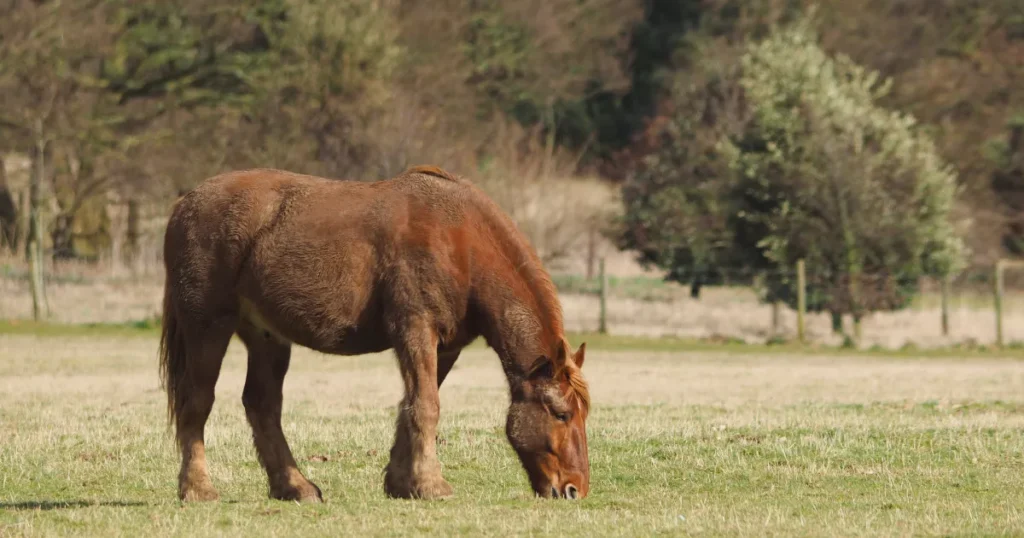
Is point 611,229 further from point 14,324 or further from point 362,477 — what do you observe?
point 362,477

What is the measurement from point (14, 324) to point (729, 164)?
58.8 feet

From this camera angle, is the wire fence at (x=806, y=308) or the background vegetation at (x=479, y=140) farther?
the background vegetation at (x=479, y=140)

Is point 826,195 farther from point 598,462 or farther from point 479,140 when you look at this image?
point 598,462

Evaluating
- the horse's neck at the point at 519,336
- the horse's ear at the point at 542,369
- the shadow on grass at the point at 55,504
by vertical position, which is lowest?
the shadow on grass at the point at 55,504

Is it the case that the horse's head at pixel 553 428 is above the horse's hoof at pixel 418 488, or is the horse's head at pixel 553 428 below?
above

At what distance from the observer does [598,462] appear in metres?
11.0

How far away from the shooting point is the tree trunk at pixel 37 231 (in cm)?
3238

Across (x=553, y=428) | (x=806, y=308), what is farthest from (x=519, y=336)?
(x=806, y=308)

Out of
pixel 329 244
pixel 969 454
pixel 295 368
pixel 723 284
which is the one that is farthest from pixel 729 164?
pixel 329 244

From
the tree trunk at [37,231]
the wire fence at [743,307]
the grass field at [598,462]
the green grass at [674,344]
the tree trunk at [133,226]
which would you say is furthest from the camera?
the tree trunk at [133,226]

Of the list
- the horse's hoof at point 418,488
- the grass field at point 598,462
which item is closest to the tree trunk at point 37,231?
the grass field at point 598,462

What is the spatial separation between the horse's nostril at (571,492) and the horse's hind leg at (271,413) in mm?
1679

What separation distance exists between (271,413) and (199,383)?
525mm

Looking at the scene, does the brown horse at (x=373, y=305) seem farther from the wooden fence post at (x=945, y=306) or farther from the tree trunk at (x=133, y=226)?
the tree trunk at (x=133, y=226)
